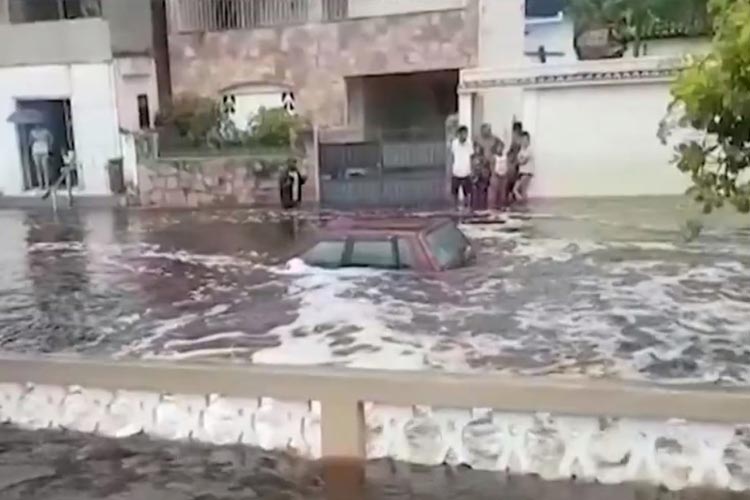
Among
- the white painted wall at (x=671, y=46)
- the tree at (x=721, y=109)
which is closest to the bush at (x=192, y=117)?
the white painted wall at (x=671, y=46)

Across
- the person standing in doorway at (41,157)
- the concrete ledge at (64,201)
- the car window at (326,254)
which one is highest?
the person standing in doorway at (41,157)

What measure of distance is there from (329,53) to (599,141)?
1.43m

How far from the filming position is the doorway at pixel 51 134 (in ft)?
17.0

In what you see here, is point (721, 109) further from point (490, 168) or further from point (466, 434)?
point (490, 168)

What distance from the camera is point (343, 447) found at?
2.26 metres

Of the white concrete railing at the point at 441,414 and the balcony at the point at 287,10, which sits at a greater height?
the balcony at the point at 287,10

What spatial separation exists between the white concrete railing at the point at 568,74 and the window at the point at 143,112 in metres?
1.76

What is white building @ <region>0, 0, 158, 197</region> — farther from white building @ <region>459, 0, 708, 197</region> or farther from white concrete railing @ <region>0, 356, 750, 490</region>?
white concrete railing @ <region>0, 356, 750, 490</region>

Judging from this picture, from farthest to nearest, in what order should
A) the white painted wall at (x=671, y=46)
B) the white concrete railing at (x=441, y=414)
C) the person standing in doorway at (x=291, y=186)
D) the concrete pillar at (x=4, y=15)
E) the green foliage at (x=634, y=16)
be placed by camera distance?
the concrete pillar at (x=4, y=15), the person standing in doorway at (x=291, y=186), the green foliage at (x=634, y=16), the white painted wall at (x=671, y=46), the white concrete railing at (x=441, y=414)

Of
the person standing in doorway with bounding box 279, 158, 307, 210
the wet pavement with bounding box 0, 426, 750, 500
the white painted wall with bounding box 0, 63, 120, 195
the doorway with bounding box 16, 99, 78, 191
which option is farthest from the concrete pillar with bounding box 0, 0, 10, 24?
the wet pavement with bounding box 0, 426, 750, 500

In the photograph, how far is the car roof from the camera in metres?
4.19

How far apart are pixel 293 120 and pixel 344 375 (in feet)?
8.36

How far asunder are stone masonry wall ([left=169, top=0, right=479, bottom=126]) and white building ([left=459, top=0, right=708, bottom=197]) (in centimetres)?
15

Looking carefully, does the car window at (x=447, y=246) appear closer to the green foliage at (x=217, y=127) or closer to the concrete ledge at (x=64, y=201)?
the green foliage at (x=217, y=127)
